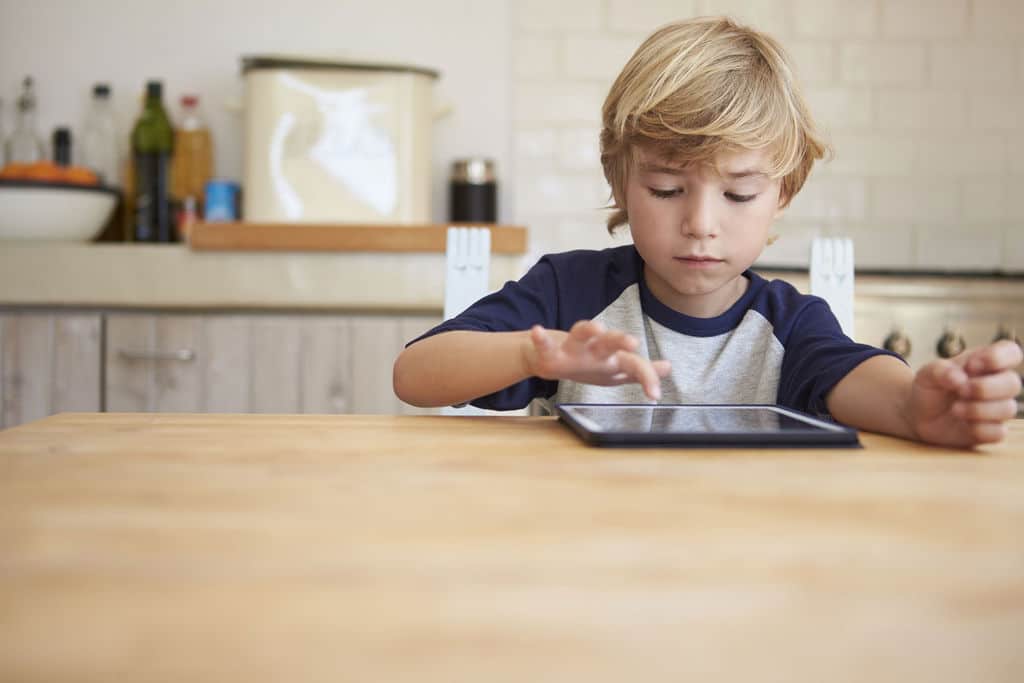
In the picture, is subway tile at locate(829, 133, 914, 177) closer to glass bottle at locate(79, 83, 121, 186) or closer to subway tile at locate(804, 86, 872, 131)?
subway tile at locate(804, 86, 872, 131)

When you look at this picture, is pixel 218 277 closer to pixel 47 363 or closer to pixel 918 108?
pixel 47 363

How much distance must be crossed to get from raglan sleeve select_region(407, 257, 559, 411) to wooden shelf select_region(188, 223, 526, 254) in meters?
0.86

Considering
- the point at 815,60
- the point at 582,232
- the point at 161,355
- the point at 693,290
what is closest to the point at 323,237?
the point at 161,355

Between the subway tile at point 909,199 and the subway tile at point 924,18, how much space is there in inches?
14.8

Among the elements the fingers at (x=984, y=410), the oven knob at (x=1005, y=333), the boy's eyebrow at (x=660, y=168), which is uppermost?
the boy's eyebrow at (x=660, y=168)

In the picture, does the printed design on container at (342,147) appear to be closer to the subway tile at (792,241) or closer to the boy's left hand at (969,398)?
the subway tile at (792,241)

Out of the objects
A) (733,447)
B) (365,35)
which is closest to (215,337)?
(365,35)

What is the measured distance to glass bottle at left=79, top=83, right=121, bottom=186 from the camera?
2.55 metres

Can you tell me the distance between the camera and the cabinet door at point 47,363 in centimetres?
205

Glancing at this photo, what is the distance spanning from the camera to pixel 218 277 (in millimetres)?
2053

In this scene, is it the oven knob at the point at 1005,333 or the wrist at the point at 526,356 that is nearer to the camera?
the wrist at the point at 526,356

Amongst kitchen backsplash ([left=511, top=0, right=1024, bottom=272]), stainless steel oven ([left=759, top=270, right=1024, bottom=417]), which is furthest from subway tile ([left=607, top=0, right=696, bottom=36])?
stainless steel oven ([left=759, top=270, right=1024, bottom=417])

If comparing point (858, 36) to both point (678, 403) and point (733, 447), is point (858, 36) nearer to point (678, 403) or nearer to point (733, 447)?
point (678, 403)

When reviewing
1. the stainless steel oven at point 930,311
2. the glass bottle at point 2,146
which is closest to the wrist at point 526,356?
the stainless steel oven at point 930,311
